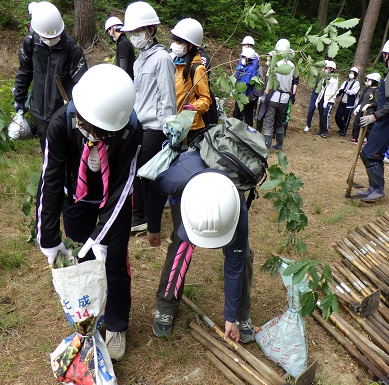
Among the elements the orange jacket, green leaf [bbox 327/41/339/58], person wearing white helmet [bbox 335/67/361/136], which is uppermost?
green leaf [bbox 327/41/339/58]

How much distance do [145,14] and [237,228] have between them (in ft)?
7.01

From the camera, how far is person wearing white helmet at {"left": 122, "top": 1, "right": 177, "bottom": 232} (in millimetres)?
3555

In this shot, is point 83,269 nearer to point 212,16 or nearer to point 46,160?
point 46,160

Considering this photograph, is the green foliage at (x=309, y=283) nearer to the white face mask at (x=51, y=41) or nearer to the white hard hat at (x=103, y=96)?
the white hard hat at (x=103, y=96)

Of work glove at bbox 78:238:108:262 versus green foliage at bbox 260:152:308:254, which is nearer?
work glove at bbox 78:238:108:262

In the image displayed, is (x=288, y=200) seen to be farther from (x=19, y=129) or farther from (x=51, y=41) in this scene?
(x=19, y=129)

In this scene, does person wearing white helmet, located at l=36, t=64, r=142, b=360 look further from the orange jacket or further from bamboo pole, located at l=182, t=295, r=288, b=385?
the orange jacket

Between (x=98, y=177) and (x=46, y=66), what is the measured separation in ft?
6.58

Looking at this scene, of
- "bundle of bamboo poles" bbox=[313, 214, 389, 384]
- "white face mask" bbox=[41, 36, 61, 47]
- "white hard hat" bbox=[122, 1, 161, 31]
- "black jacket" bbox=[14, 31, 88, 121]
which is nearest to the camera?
"bundle of bamboo poles" bbox=[313, 214, 389, 384]

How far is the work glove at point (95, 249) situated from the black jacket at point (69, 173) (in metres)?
0.04

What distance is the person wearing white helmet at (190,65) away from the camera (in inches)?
149

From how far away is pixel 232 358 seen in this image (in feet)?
8.96

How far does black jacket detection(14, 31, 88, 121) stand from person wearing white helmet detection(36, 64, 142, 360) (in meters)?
1.70

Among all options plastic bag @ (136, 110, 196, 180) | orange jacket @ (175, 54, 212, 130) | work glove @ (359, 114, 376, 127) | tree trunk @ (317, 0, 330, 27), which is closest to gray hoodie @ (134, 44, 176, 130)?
orange jacket @ (175, 54, 212, 130)
